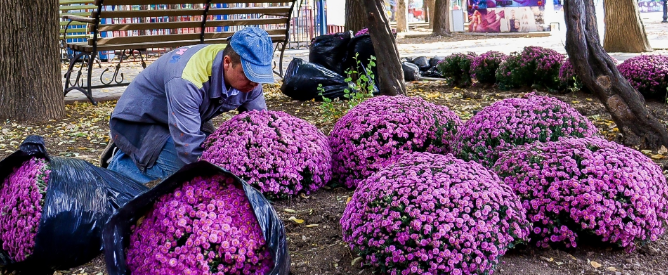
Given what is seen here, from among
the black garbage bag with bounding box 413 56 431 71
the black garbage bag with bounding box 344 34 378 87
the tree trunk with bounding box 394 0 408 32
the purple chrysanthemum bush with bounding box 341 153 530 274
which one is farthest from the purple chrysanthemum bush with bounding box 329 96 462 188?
the tree trunk with bounding box 394 0 408 32

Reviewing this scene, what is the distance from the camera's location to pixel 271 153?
3.58 m

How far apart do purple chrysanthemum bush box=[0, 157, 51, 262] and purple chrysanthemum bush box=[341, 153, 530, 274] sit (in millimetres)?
1333

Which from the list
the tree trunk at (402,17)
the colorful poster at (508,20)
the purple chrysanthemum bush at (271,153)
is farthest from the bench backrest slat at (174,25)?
the tree trunk at (402,17)

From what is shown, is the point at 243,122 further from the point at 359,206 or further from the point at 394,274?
the point at 394,274

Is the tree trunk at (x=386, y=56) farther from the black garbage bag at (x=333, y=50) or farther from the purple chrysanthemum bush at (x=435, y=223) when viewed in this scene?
the purple chrysanthemum bush at (x=435, y=223)

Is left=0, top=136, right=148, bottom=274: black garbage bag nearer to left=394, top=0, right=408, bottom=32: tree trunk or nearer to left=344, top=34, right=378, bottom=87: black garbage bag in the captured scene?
left=344, top=34, right=378, bottom=87: black garbage bag

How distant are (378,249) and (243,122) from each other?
1.46 metres

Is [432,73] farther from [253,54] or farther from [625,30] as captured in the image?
[253,54]

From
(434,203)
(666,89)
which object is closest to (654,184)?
(434,203)

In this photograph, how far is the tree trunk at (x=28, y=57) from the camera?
646 cm

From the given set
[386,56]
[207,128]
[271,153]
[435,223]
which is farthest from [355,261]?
[386,56]

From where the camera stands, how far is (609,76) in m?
4.62

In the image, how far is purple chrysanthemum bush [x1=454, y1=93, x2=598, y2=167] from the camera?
334 cm

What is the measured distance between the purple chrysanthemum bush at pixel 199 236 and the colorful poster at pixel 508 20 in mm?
23417
